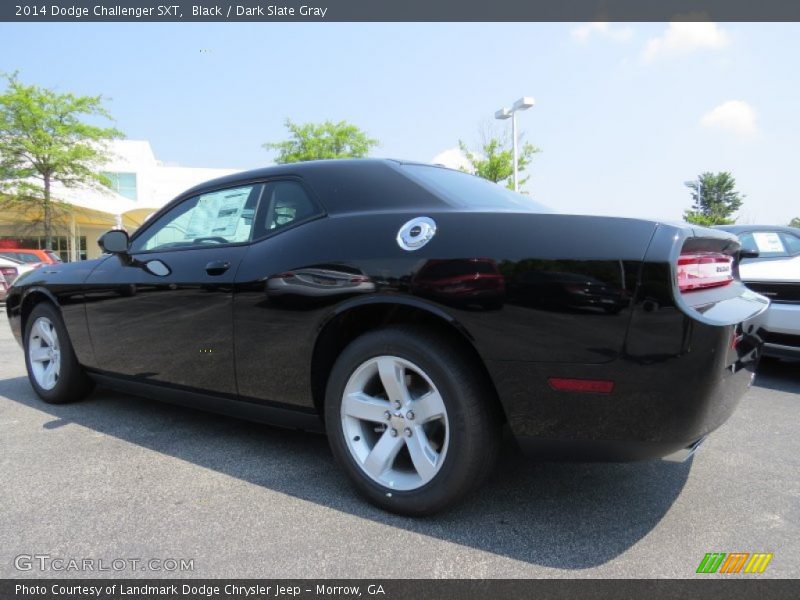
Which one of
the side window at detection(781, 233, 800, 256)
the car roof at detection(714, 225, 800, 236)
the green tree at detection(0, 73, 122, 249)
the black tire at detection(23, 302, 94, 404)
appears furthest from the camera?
the green tree at detection(0, 73, 122, 249)

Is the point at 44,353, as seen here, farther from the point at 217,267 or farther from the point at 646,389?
the point at 646,389

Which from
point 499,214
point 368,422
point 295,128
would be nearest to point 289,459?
point 368,422

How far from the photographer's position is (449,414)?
2080 mm

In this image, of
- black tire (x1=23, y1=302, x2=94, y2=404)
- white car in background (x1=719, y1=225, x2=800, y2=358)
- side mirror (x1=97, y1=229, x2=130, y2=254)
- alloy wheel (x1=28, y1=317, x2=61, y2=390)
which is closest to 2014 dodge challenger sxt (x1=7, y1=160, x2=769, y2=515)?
side mirror (x1=97, y1=229, x2=130, y2=254)

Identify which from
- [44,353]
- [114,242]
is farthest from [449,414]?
[44,353]

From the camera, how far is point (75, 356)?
381 centimetres

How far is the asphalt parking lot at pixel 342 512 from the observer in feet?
6.42

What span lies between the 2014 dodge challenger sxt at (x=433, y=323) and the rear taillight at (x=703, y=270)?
0.01 metres

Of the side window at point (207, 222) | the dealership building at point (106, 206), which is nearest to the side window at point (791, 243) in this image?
the side window at point (207, 222)

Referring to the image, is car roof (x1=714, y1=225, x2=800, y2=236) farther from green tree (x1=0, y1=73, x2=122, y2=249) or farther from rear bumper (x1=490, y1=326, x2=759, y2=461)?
green tree (x1=0, y1=73, x2=122, y2=249)

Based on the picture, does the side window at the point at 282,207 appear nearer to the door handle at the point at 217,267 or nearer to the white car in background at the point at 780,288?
the door handle at the point at 217,267

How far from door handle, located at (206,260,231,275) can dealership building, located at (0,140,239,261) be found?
22.7 m

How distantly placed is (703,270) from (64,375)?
12.7 feet

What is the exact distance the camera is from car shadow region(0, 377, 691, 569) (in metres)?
2.09
